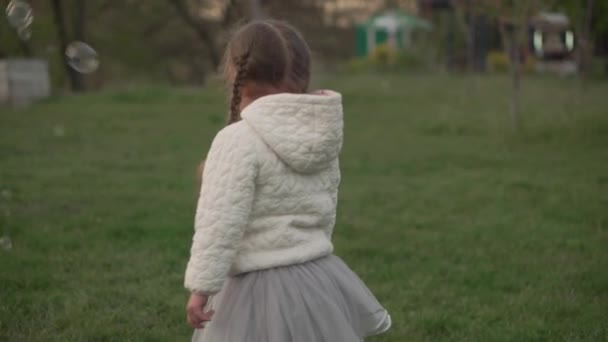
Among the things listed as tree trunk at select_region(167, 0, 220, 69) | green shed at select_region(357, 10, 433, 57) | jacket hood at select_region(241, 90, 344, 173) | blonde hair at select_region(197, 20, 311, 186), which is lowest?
green shed at select_region(357, 10, 433, 57)

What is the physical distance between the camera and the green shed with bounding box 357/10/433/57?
3183 cm

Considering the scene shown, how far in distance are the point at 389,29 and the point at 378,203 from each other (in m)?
26.3

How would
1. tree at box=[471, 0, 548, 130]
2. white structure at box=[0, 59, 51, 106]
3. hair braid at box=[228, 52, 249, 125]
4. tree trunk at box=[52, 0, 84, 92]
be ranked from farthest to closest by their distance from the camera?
tree trunk at box=[52, 0, 84, 92]
white structure at box=[0, 59, 51, 106]
tree at box=[471, 0, 548, 130]
hair braid at box=[228, 52, 249, 125]

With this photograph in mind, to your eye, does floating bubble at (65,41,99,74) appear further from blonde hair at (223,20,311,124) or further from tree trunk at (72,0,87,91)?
tree trunk at (72,0,87,91)

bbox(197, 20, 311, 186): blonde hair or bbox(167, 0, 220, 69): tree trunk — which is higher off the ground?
bbox(197, 20, 311, 186): blonde hair

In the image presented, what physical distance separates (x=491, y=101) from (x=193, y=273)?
13.4 metres

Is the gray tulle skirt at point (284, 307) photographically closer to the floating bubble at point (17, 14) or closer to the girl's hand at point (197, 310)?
the girl's hand at point (197, 310)

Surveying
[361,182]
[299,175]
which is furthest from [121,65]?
[299,175]

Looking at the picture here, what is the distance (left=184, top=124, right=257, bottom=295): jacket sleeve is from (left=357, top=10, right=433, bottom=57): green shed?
28.3 meters

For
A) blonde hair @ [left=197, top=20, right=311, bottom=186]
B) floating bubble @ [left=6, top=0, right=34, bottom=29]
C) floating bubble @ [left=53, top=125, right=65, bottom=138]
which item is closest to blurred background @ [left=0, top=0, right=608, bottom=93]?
floating bubble @ [left=53, top=125, right=65, bottom=138]

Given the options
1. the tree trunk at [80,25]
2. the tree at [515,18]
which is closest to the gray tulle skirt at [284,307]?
the tree at [515,18]

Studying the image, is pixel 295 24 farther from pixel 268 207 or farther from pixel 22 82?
pixel 268 207

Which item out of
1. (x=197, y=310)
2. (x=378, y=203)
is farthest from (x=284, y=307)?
(x=378, y=203)

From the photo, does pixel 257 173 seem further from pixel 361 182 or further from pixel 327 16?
pixel 327 16
